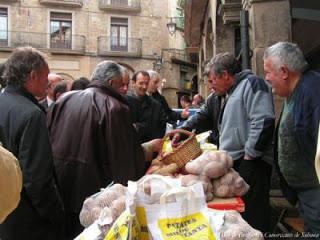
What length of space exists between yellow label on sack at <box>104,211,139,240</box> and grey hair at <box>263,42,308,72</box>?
1.89 metres

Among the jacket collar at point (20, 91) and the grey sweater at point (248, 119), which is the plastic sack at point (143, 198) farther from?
the grey sweater at point (248, 119)

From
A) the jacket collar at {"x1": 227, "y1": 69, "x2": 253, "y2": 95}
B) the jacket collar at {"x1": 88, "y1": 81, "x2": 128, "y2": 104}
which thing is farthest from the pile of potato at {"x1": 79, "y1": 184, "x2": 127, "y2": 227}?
the jacket collar at {"x1": 227, "y1": 69, "x2": 253, "y2": 95}

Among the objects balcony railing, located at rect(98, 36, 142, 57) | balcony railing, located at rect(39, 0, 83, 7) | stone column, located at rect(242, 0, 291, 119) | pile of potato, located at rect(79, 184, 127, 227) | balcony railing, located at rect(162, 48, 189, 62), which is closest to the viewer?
pile of potato, located at rect(79, 184, 127, 227)

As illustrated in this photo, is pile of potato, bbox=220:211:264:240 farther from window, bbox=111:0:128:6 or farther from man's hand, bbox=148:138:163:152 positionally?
window, bbox=111:0:128:6

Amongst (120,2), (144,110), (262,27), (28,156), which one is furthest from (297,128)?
(120,2)

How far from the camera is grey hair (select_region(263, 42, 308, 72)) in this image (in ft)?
10.9

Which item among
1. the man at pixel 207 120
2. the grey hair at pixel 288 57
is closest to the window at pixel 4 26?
the man at pixel 207 120

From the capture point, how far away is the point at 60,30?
108 feet

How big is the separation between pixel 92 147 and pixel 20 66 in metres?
0.72

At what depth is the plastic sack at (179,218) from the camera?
1844 mm

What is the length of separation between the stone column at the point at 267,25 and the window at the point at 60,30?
27.6 m

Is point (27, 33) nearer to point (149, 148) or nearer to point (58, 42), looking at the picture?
point (58, 42)

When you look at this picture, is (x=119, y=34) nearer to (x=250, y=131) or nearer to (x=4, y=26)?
(x=4, y=26)

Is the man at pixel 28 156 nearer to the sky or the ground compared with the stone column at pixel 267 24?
nearer to the ground
